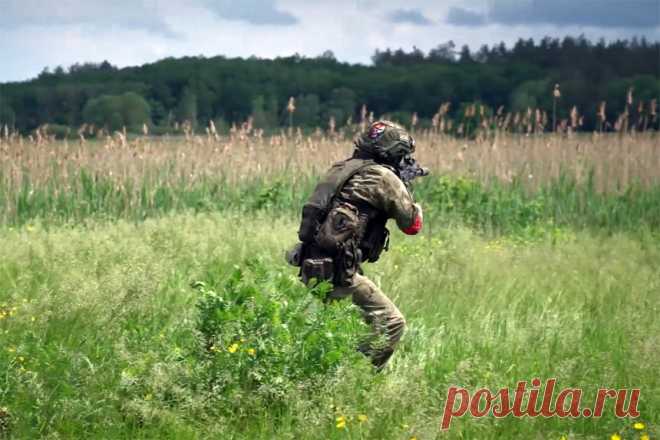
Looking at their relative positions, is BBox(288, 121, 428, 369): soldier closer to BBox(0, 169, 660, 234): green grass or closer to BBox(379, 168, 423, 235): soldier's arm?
BBox(379, 168, 423, 235): soldier's arm

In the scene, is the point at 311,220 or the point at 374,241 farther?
the point at 374,241

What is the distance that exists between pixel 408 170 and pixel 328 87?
2838 cm

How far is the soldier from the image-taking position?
22.6ft

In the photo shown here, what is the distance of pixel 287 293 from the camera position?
7156mm

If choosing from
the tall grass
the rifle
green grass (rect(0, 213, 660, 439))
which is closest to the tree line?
the tall grass

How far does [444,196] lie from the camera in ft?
49.2

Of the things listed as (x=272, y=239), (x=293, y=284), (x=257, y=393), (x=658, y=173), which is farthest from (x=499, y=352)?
(x=658, y=173)

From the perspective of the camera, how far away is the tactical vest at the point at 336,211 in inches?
272

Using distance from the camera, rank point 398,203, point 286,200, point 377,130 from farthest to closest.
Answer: point 286,200 → point 377,130 → point 398,203

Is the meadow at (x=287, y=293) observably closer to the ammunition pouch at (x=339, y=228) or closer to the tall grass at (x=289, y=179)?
the tall grass at (x=289, y=179)

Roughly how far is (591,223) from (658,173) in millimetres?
2202

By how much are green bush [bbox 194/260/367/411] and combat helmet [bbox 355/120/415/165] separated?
98 cm

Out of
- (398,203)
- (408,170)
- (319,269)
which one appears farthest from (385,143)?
(319,269)

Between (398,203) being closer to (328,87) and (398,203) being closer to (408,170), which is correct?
(408,170)
